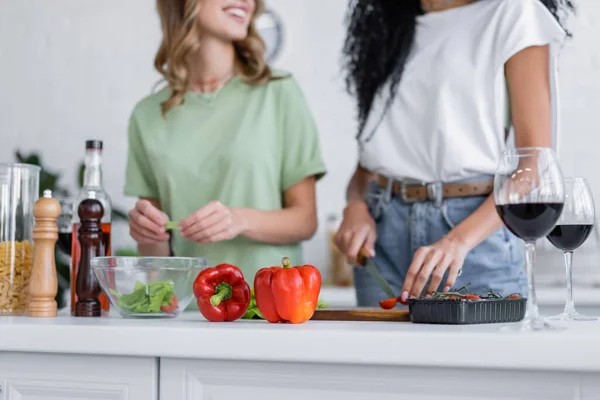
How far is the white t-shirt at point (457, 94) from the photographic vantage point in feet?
5.22

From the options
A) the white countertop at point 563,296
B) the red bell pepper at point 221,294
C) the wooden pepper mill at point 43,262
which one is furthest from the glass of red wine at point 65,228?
the white countertop at point 563,296

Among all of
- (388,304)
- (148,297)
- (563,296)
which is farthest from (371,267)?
(563,296)

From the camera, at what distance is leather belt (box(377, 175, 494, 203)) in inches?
62.8

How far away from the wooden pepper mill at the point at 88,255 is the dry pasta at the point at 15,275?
10 cm

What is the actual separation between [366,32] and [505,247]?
64 cm

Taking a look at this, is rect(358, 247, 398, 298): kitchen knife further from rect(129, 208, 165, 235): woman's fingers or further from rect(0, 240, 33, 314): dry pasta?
rect(0, 240, 33, 314): dry pasta

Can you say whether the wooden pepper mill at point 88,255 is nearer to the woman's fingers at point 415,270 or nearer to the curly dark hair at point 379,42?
the woman's fingers at point 415,270

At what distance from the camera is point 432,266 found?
136 cm

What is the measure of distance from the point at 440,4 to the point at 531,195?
91cm

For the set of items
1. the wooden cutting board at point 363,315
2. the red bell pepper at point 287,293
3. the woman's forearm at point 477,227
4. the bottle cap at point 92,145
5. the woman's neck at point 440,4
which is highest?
the woman's neck at point 440,4

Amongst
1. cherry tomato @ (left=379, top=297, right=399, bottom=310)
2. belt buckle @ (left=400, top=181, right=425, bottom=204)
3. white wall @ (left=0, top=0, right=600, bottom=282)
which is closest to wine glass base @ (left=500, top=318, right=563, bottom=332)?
cherry tomato @ (left=379, top=297, right=399, bottom=310)

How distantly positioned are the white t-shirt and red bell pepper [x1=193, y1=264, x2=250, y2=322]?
0.56m

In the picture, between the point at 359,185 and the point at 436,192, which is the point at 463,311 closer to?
the point at 436,192

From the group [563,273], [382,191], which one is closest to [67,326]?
[382,191]
